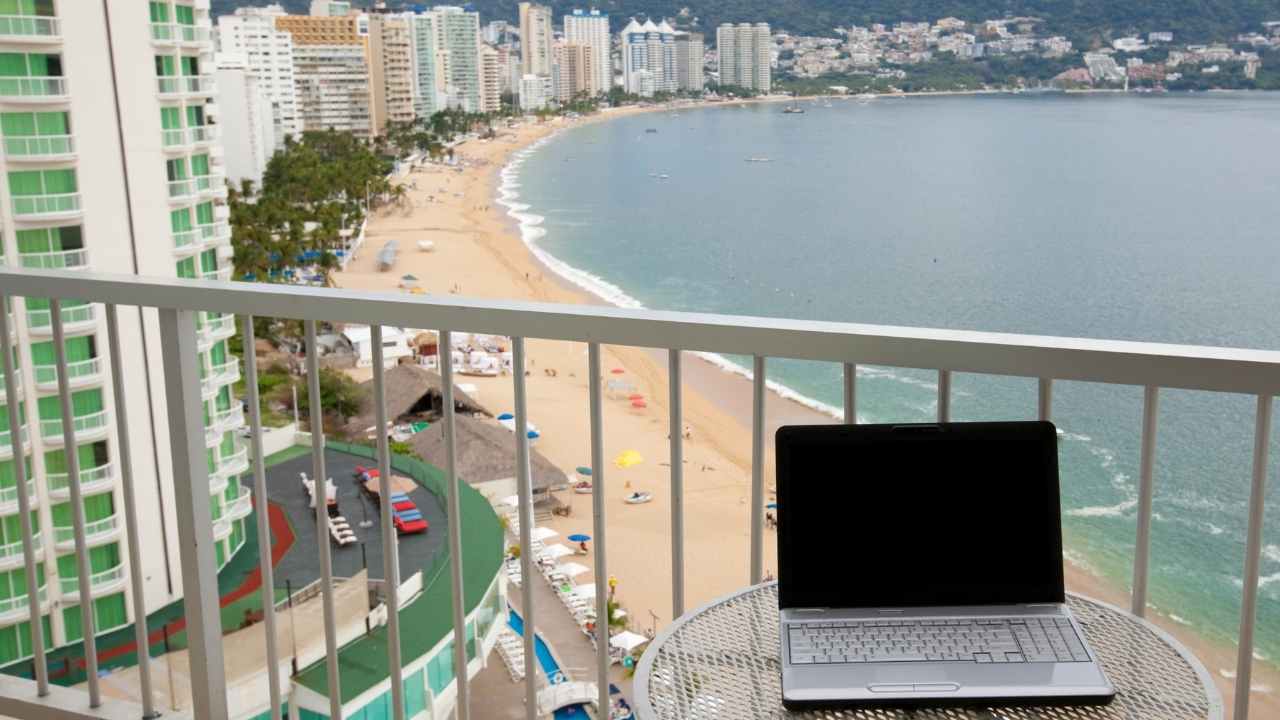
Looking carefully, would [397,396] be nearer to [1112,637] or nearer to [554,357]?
[554,357]

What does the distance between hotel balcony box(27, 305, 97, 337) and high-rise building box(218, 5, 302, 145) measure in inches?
1744

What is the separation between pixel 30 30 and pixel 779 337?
9926 mm

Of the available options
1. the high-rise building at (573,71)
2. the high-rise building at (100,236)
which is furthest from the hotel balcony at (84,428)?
the high-rise building at (573,71)

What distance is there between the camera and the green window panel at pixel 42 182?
9836 millimetres

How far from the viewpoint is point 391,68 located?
59219 millimetres

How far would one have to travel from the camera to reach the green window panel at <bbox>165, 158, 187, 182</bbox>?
11.2m

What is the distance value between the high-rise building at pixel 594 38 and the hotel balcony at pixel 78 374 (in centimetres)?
4894

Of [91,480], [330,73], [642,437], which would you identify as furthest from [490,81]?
[91,480]

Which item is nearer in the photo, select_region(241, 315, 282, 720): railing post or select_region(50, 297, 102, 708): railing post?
select_region(241, 315, 282, 720): railing post

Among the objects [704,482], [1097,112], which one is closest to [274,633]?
[704,482]

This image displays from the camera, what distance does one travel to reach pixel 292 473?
913 centimetres

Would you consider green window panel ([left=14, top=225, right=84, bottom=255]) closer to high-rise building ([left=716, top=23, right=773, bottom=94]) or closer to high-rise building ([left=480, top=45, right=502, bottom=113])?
high-rise building ([left=716, top=23, right=773, bottom=94])

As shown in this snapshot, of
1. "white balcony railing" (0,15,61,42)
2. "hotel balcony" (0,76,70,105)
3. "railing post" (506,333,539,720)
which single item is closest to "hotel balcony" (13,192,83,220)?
"hotel balcony" (0,76,70,105)

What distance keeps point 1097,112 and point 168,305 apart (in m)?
43.0
